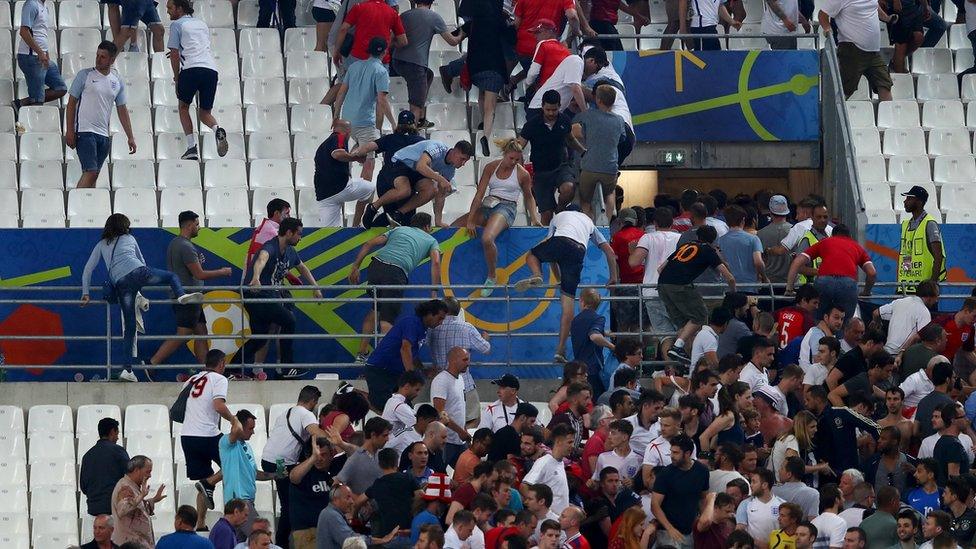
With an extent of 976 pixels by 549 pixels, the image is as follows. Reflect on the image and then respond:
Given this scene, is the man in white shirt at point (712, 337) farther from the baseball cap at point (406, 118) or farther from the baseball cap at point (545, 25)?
the baseball cap at point (545, 25)

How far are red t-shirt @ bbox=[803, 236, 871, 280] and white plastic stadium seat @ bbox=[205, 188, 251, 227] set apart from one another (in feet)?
17.7

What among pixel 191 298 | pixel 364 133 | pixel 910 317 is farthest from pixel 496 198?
pixel 910 317

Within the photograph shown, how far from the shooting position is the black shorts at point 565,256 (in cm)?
1797

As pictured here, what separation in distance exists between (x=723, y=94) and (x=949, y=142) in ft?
7.80

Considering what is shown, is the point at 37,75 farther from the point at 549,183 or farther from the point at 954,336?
the point at 954,336

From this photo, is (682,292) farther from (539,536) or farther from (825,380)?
(539,536)

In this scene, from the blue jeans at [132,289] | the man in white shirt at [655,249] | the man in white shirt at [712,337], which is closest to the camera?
the man in white shirt at [712,337]

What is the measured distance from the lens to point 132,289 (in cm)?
Result: 1780

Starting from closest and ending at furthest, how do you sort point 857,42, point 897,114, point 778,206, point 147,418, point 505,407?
point 505,407 → point 147,418 → point 778,206 → point 857,42 → point 897,114

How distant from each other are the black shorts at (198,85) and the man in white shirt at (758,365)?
662 cm

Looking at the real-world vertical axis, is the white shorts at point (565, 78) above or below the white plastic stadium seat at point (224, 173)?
above

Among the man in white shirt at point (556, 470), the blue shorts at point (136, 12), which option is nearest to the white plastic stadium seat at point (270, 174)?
the blue shorts at point (136, 12)

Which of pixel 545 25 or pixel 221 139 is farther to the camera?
pixel 545 25

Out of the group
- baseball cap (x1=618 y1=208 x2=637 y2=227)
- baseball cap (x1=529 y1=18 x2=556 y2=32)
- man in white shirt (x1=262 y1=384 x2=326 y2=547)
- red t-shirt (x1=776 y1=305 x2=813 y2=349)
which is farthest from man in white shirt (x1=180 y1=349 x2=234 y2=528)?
baseball cap (x1=529 y1=18 x2=556 y2=32)
